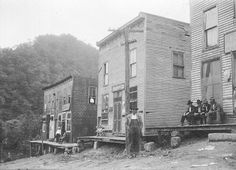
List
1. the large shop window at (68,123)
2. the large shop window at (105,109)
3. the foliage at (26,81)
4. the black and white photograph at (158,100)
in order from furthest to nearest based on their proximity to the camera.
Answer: the foliage at (26,81) < the large shop window at (68,123) < the large shop window at (105,109) < the black and white photograph at (158,100)

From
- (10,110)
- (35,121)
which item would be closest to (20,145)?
(35,121)

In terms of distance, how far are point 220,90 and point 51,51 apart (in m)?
63.3

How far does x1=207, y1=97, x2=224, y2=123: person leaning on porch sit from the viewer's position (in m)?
14.2

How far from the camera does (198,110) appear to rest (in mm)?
15195

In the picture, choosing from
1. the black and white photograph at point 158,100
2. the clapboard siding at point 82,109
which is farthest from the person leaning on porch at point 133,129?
the clapboard siding at point 82,109

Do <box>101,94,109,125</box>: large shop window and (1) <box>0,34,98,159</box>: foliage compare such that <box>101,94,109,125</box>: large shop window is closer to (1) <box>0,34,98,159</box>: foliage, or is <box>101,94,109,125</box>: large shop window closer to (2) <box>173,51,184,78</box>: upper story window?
(2) <box>173,51,184,78</box>: upper story window

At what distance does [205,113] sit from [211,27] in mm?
4266

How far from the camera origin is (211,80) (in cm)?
1557

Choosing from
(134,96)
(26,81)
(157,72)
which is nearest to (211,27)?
(157,72)

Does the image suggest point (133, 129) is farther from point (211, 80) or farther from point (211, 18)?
point (211, 18)

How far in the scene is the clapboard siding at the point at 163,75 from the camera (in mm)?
19297

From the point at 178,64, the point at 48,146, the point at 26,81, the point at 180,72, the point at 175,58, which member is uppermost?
the point at 26,81

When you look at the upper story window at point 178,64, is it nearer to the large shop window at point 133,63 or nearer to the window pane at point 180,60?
the window pane at point 180,60

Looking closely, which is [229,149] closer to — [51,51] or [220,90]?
[220,90]
